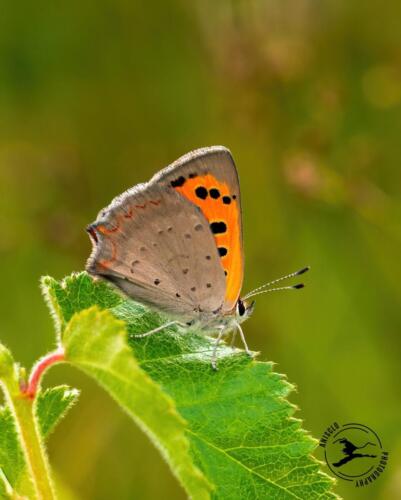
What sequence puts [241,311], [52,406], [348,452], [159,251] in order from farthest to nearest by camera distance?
[348,452]
[241,311]
[159,251]
[52,406]

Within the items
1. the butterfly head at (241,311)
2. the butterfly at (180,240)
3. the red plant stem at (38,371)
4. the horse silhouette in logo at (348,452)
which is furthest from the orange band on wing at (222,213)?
the horse silhouette in logo at (348,452)

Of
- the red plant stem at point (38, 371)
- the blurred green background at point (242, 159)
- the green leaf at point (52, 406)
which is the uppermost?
the blurred green background at point (242, 159)

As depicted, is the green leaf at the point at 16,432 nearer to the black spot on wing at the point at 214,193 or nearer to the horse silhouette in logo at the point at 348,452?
the black spot on wing at the point at 214,193

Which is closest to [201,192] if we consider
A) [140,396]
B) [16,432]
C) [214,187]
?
[214,187]

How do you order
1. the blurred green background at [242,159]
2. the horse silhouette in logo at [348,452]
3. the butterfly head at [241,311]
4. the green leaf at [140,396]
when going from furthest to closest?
the blurred green background at [242,159], the horse silhouette in logo at [348,452], the butterfly head at [241,311], the green leaf at [140,396]

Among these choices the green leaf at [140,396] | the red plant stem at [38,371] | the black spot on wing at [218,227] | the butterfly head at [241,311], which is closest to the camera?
the green leaf at [140,396]

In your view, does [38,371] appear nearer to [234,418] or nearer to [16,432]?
[16,432]

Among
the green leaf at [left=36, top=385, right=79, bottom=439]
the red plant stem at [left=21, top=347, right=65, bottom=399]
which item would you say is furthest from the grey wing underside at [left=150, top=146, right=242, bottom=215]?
the red plant stem at [left=21, top=347, right=65, bottom=399]

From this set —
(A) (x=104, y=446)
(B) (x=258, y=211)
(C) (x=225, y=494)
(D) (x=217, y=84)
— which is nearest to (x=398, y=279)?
(B) (x=258, y=211)
